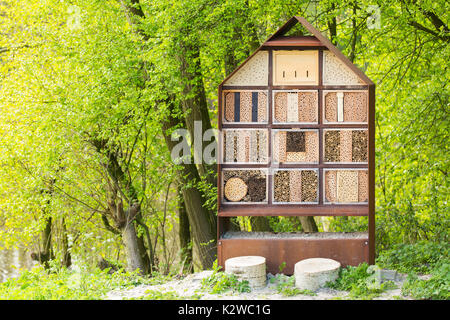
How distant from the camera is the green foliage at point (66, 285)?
20.7ft

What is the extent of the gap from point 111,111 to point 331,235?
5.14 meters

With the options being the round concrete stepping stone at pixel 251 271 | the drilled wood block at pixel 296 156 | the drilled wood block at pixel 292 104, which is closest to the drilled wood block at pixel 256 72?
the drilled wood block at pixel 292 104

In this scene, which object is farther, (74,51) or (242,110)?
(74,51)

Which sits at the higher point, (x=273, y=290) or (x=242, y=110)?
(x=242, y=110)

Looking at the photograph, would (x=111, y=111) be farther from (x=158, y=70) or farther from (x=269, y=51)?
(x=269, y=51)

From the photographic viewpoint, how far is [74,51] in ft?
37.9

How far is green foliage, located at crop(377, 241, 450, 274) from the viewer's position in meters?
7.93

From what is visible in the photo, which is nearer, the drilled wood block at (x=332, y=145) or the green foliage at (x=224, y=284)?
the green foliage at (x=224, y=284)

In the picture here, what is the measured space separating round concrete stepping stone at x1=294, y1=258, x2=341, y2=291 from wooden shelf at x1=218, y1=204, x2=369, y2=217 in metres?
0.68

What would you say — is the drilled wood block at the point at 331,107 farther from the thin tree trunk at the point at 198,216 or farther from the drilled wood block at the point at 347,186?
the thin tree trunk at the point at 198,216

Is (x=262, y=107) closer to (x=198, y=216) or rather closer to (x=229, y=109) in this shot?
(x=229, y=109)

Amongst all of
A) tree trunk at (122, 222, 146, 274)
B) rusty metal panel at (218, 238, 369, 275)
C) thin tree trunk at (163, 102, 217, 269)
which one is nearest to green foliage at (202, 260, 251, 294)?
rusty metal panel at (218, 238, 369, 275)

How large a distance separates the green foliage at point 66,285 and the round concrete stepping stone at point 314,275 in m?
1.98
